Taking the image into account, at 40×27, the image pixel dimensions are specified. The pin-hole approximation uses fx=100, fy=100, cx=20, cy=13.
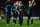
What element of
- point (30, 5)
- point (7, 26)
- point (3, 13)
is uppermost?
point (30, 5)

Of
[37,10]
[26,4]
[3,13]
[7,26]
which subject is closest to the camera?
[7,26]

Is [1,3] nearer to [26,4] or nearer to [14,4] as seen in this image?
[14,4]

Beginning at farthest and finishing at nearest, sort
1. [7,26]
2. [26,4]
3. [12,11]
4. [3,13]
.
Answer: [3,13] < [26,4] < [12,11] < [7,26]

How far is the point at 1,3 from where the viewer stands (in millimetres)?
3438

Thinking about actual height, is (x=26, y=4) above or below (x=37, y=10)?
above

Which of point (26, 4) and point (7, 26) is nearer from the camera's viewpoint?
point (7, 26)

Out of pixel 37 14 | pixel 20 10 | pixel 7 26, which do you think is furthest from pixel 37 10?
pixel 7 26

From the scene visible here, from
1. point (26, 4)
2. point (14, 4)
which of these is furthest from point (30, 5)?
point (14, 4)

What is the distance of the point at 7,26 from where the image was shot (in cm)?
283

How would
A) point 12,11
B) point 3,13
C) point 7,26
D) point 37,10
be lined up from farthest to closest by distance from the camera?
point 37,10 → point 3,13 → point 12,11 → point 7,26

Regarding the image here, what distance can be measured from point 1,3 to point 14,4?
618 mm

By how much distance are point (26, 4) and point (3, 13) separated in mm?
879

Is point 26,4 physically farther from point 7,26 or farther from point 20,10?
point 7,26

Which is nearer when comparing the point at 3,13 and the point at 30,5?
the point at 30,5
